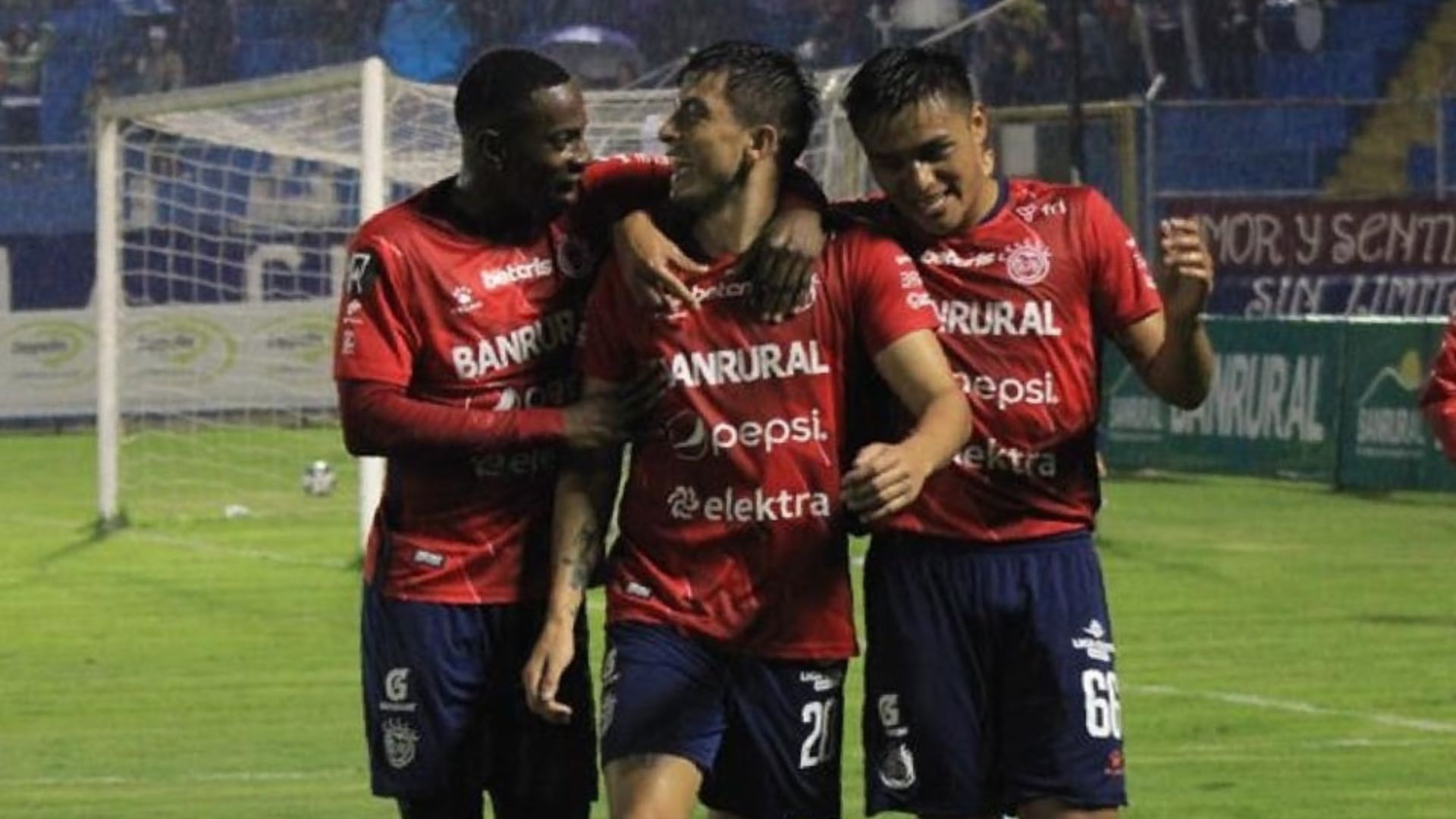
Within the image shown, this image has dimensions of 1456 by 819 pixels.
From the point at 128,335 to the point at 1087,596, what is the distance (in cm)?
2608

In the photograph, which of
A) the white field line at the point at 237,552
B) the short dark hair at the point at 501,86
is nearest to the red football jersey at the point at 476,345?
the short dark hair at the point at 501,86

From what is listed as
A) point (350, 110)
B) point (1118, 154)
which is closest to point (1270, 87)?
point (1118, 154)

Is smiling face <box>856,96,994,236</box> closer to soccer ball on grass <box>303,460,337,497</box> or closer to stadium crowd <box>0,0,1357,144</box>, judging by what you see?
soccer ball on grass <box>303,460,337,497</box>

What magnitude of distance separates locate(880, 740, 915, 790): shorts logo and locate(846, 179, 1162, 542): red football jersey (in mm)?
457

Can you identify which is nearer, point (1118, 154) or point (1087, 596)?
point (1087, 596)

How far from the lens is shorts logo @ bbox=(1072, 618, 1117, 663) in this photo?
7.56 metres

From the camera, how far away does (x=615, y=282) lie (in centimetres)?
749

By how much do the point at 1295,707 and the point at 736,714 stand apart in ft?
25.4

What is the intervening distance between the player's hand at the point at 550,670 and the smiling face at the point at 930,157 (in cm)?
113

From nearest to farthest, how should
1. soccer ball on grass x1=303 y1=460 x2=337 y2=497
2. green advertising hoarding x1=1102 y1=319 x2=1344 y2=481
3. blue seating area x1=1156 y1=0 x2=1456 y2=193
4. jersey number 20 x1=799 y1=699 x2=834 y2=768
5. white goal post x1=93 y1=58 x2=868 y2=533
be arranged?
1. jersey number 20 x1=799 y1=699 x2=834 y2=768
2. white goal post x1=93 y1=58 x2=868 y2=533
3. green advertising hoarding x1=1102 y1=319 x2=1344 y2=481
4. soccer ball on grass x1=303 y1=460 x2=337 y2=497
5. blue seating area x1=1156 y1=0 x2=1456 y2=193

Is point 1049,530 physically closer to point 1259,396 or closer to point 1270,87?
point 1259,396

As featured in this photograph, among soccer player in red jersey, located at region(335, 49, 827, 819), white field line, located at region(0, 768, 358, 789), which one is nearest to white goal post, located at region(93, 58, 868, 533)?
white field line, located at region(0, 768, 358, 789)

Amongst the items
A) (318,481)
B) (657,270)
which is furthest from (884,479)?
(318,481)

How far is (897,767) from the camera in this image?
759 cm
